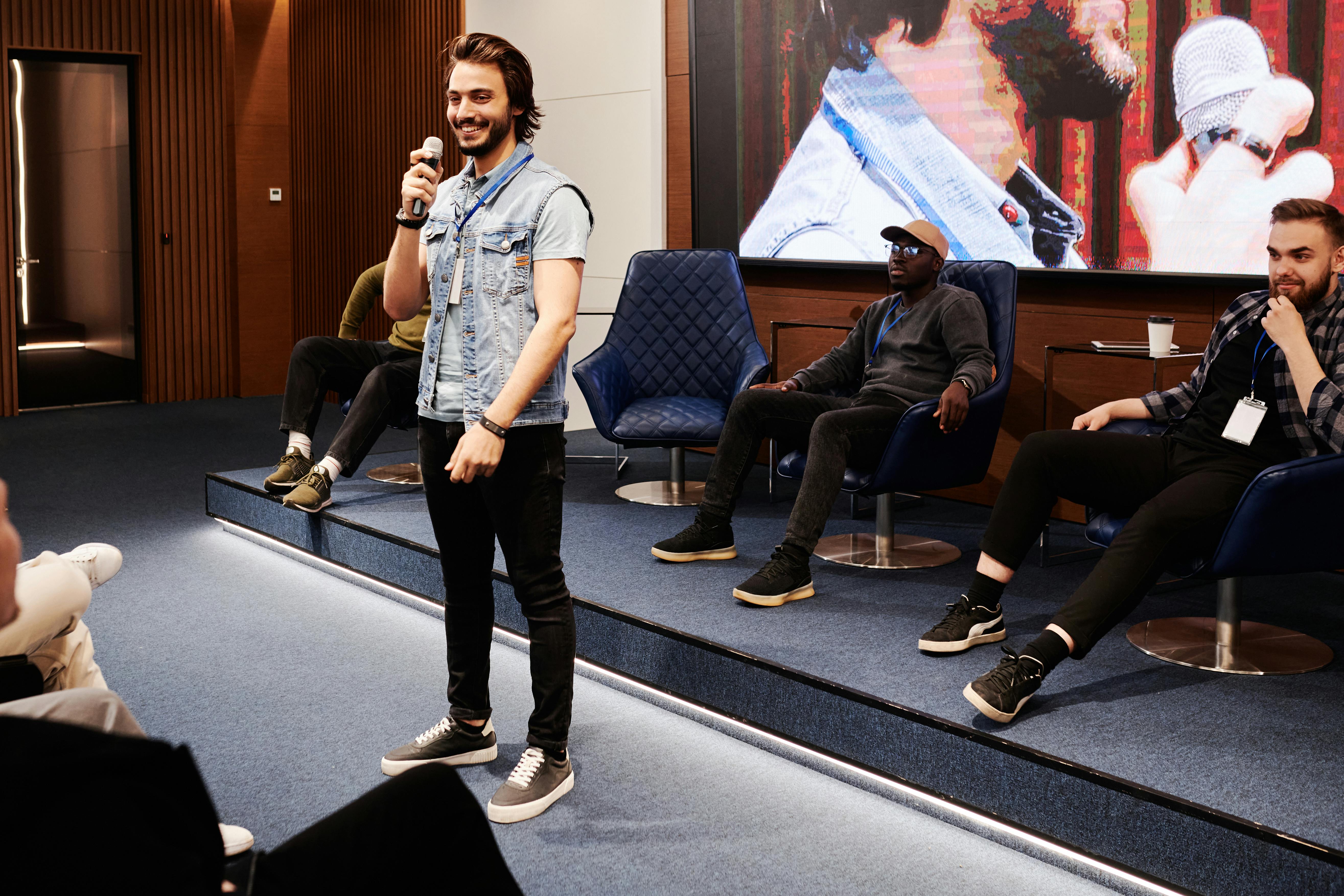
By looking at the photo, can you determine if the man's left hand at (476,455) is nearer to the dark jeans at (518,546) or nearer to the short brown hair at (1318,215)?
the dark jeans at (518,546)

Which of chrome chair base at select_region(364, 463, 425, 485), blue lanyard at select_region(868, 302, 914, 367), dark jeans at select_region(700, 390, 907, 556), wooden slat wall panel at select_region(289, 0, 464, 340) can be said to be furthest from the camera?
wooden slat wall panel at select_region(289, 0, 464, 340)

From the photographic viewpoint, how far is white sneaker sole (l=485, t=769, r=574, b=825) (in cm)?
247

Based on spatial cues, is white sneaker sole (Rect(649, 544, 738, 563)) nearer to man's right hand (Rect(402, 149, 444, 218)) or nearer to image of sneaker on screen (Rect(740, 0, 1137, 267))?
image of sneaker on screen (Rect(740, 0, 1137, 267))

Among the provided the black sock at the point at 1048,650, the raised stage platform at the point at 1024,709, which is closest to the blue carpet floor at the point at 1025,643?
the raised stage platform at the point at 1024,709

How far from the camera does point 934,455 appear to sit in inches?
139

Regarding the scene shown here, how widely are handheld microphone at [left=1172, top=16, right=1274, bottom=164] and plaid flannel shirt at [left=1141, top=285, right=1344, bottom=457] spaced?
30.9 inches

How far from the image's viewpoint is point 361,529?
4.25 m

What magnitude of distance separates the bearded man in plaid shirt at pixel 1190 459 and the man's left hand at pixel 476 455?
1.08 meters

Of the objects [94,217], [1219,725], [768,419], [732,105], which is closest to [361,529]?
[768,419]

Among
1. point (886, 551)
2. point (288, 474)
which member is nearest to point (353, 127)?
point (288, 474)

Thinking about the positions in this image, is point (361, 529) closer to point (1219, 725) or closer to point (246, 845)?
point (246, 845)

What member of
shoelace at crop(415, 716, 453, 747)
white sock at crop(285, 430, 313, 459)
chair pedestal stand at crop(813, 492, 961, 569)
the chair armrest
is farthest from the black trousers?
white sock at crop(285, 430, 313, 459)

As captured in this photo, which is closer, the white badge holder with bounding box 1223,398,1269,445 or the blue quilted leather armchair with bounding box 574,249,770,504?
the white badge holder with bounding box 1223,398,1269,445

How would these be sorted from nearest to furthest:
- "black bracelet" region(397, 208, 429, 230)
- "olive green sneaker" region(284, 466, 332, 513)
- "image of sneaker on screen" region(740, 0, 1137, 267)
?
"black bracelet" region(397, 208, 429, 230) → "image of sneaker on screen" region(740, 0, 1137, 267) → "olive green sneaker" region(284, 466, 332, 513)
